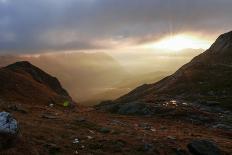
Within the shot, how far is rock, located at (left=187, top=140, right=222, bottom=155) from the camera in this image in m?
37.9

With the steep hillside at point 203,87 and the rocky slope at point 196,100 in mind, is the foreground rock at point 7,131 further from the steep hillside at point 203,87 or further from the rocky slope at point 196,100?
the steep hillside at point 203,87

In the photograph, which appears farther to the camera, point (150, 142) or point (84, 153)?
point (150, 142)

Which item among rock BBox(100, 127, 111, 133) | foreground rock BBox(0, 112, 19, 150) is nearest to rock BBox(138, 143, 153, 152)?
rock BBox(100, 127, 111, 133)

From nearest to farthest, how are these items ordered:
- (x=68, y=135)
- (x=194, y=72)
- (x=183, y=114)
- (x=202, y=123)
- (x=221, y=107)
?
(x=68, y=135), (x=202, y=123), (x=183, y=114), (x=221, y=107), (x=194, y=72)

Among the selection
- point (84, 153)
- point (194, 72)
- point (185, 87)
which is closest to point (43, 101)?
point (84, 153)

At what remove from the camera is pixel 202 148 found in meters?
38.2

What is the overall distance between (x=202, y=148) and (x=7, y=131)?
17608 mm

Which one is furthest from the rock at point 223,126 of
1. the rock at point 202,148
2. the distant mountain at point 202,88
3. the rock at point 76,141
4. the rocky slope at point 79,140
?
the rock at point 76,141

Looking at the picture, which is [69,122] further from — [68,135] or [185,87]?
[185,87]

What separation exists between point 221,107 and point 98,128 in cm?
5404

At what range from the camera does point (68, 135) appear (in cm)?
3906

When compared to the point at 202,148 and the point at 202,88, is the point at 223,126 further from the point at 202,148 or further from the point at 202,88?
the point at 202,88

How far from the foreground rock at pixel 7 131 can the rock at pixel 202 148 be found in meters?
16.1

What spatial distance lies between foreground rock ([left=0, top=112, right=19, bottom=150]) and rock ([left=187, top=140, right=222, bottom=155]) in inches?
635
